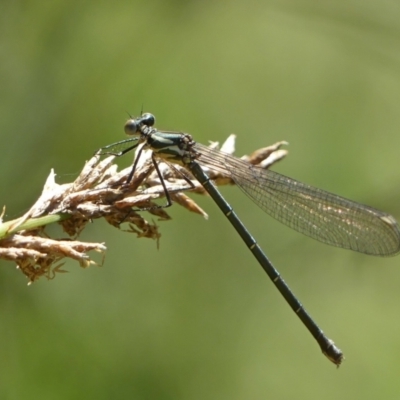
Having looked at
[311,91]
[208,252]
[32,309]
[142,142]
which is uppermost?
[311,91]

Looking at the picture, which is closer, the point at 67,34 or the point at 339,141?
the point at 67,34

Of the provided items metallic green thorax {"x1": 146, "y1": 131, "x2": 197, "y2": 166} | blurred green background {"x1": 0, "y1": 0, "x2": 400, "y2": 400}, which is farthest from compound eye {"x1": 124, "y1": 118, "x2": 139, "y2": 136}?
blurred green background {"x1": 0, "y1": 0, "x2": 400, "y2": 400}

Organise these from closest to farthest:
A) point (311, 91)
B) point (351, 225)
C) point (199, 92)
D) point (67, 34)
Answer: point (351, 225), point (67, 34), point (199, 92), point (311, 91)

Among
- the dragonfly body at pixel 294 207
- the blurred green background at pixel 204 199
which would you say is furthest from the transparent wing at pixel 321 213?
the blurred green background at pixel 204 199

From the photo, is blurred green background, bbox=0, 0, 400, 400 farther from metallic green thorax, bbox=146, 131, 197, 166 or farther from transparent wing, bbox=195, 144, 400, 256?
metallic green thorax, bbox=146, 131, 197, 166

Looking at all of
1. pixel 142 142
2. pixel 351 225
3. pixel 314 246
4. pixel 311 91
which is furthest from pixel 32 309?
pixel 311 91

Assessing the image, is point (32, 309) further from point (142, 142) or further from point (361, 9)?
point (361, 9)

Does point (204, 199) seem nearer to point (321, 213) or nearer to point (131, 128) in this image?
point (321, 213)

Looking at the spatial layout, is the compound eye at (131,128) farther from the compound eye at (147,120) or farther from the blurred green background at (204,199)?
the blurred green background at (204,199)

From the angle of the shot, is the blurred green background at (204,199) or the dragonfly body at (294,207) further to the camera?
the blurred green background at (204,199)
